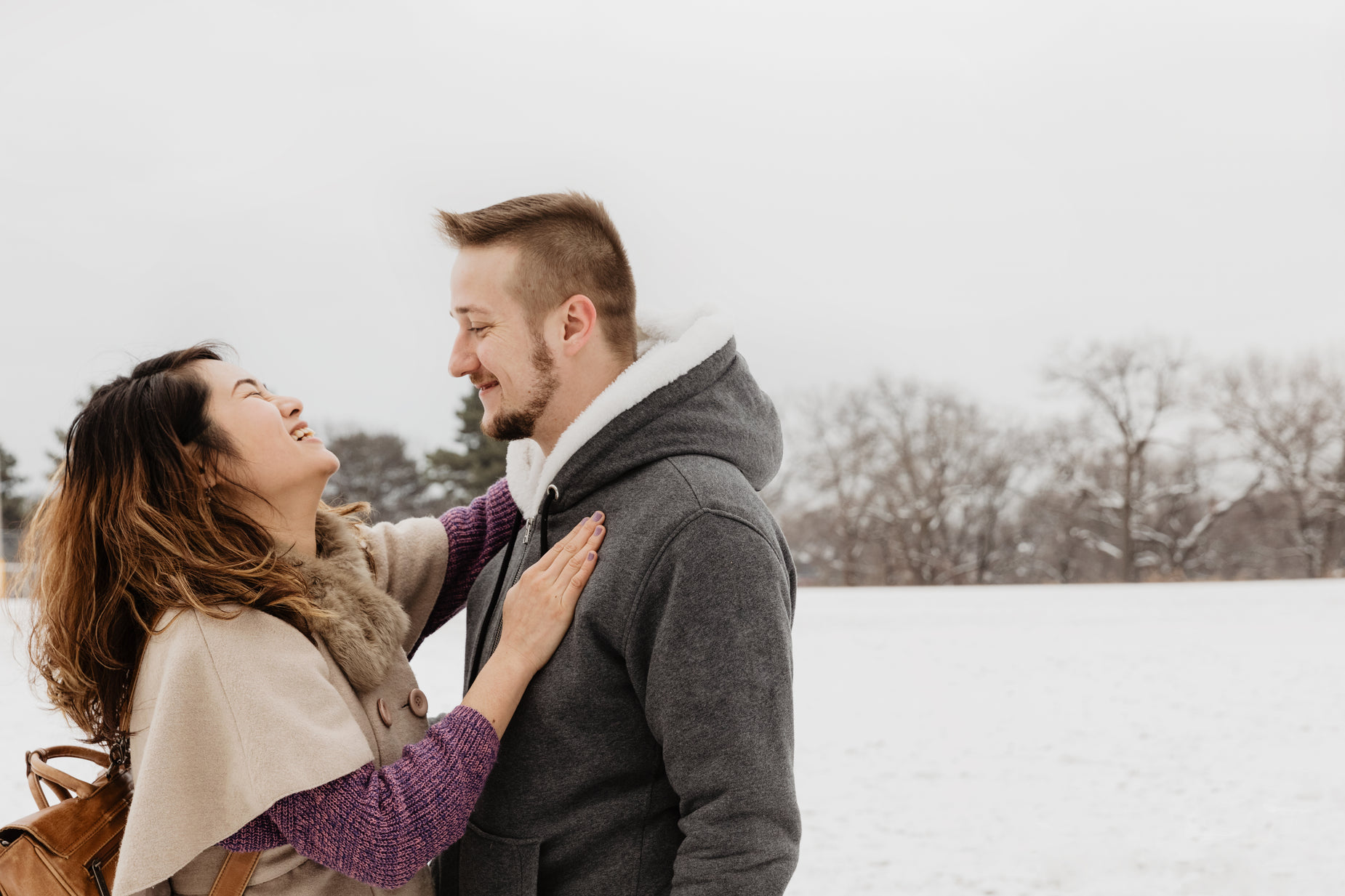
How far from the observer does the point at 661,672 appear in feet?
5.41

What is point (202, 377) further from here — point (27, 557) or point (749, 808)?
point (749, 808)

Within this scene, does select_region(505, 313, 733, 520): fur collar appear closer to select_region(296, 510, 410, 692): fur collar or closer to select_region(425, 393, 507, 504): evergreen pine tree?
select_region(296, 510, 410, 692): fur collar

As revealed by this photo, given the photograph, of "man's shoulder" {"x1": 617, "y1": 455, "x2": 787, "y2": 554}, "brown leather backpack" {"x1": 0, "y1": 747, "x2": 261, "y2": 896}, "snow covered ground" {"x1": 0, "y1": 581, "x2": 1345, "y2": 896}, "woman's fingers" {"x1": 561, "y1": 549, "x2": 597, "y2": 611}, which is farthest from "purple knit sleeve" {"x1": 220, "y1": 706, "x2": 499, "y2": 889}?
"snow covered ground" {"x1": 0, "y1": 581, "x2": 1345, "y2": 896}

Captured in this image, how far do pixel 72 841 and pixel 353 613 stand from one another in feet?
1.80

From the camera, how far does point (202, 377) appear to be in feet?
6.46

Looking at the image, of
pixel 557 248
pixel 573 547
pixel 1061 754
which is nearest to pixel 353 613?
pixel 573 547

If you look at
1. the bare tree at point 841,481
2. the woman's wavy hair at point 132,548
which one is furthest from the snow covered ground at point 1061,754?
the bare tree at point 841,481

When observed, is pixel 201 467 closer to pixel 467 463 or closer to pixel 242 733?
pixel 242 733

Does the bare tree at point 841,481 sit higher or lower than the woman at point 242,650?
lower

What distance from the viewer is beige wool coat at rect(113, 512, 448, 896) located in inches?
62.8

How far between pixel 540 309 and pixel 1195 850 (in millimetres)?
4982

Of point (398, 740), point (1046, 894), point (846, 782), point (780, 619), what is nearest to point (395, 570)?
point (398, 740)

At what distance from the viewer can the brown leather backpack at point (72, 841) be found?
161 centimetres

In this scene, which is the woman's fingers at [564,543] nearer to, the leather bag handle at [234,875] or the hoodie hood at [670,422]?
the hoodie hood at [670,422]
